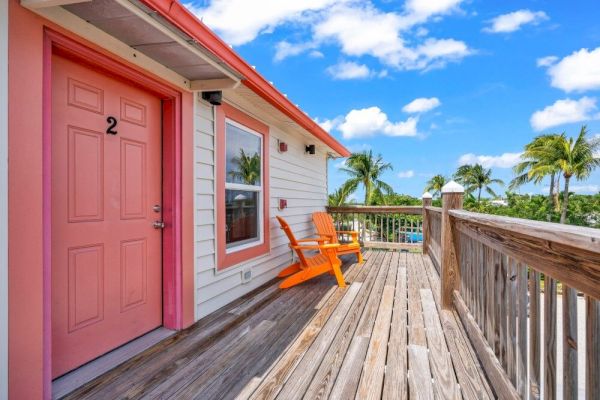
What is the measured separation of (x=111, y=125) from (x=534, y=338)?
8.53 ft

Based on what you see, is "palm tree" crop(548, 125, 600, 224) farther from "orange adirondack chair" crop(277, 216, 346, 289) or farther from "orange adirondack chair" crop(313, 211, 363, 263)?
"orange adirondack chair" crop(277, 216, 346, 289)

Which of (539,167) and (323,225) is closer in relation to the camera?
(323,225)

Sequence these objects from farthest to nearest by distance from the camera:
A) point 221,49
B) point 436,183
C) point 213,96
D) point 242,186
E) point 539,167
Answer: point 436,183 → point 539,167 → point 242,186 → point 213,96 → point 221,49

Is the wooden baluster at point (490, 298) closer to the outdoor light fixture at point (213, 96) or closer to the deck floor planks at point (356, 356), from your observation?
the deck floor planks at point (356, 356)

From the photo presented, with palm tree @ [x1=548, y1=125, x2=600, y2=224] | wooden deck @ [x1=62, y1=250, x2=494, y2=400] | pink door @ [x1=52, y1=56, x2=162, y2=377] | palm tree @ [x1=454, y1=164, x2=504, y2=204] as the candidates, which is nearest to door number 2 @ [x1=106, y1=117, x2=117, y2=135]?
pink door @ [x1=52, y1=56, x2=162, y2=377]

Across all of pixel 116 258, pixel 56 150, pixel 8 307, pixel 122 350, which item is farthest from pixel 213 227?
pixel 8 307

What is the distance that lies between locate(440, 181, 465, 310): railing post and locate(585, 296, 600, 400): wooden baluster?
2.13 meters

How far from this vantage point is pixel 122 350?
2.22m

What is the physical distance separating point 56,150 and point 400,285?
3578mm

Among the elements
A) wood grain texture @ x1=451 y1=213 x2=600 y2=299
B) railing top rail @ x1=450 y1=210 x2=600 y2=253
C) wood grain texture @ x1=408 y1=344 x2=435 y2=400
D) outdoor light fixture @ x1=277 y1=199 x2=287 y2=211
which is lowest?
wood grain texture @ x1=408 y1=344 x2=435 y2=400

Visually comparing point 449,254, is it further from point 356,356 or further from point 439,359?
point 356,356

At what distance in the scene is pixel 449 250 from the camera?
2992mm

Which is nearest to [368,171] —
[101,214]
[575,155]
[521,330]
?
[575,155]

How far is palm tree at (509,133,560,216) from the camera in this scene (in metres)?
18.9
